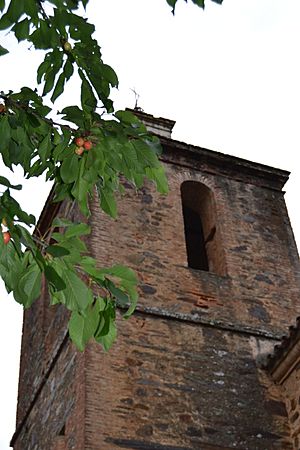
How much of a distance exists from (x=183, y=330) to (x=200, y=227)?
11.2ft

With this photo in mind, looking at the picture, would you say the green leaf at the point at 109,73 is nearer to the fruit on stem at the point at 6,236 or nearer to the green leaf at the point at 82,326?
the fruit on stem at the point at 6,236

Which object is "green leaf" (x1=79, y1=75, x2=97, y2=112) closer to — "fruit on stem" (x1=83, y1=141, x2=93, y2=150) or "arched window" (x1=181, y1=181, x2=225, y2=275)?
"fruit on stem" (x1=83, y1=141, x2=93, y2=150)

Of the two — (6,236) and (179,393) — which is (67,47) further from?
(179,393)

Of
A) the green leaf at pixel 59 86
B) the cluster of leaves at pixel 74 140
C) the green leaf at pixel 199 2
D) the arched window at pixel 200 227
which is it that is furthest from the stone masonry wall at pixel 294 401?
the green leaf at pixel 199 2

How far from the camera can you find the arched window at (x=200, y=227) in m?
10.8

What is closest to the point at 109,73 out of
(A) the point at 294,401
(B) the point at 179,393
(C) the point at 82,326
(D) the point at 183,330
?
(C) the point at 82,326

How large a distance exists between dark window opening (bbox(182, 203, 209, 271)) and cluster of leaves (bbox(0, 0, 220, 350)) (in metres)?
8.37

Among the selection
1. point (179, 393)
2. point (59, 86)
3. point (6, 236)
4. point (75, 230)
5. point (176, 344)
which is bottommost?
point (6, 236)

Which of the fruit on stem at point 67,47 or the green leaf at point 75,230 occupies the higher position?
the fruit on stem at point 67,47

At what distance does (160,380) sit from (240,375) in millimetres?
1116

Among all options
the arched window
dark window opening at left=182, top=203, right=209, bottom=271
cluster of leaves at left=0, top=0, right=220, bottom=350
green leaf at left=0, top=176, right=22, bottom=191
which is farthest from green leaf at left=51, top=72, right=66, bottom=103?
dark window opening at left=182, top=203, right=209, bottom=271

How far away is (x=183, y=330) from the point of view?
28.6ft

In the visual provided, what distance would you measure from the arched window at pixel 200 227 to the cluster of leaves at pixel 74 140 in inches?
291

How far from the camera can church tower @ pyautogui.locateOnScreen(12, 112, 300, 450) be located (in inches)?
303
